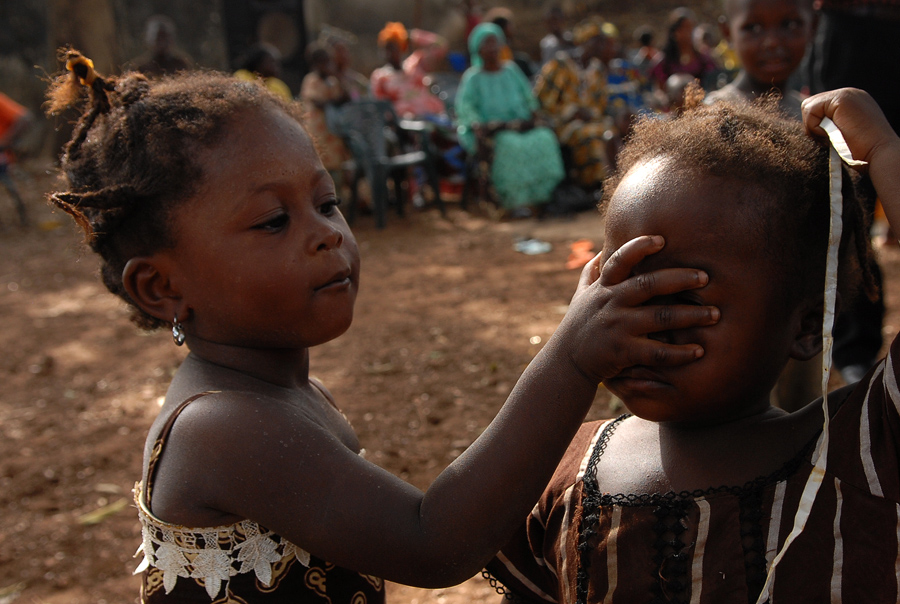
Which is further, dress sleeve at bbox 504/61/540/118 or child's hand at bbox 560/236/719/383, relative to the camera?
dress sleeve at bbox 504/61/540/118

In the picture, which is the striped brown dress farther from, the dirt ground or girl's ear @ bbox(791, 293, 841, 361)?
the dirt ground

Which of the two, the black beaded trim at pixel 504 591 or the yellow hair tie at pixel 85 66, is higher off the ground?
the yellow hair tie at pixel 85 66

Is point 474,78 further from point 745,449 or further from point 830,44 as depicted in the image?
point 745,449

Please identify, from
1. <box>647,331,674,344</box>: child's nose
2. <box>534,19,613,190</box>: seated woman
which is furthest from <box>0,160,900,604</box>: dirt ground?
<box>534,19,613,190</box>: seated woman

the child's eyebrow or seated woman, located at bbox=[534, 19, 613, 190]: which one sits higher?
the child's eyebrow

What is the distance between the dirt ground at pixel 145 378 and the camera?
3.15m

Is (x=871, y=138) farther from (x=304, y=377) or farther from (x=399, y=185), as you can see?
(x=399, y=185)

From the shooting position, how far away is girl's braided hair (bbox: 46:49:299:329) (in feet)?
5.40

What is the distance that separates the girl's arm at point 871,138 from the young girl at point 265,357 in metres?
0.33

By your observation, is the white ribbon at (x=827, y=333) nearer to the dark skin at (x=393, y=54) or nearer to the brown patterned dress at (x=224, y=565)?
the brown patterned dress at (x=224, y=565)

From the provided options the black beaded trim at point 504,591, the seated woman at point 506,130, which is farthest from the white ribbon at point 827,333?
the seated woman at point 506,130

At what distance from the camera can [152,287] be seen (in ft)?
5.66

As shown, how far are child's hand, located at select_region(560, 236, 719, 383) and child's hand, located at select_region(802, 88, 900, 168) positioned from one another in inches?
13.1

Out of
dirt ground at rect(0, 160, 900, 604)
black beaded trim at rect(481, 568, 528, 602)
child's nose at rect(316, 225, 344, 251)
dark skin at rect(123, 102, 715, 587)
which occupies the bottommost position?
dirt ground at rect(0, 160, 900, 604)
